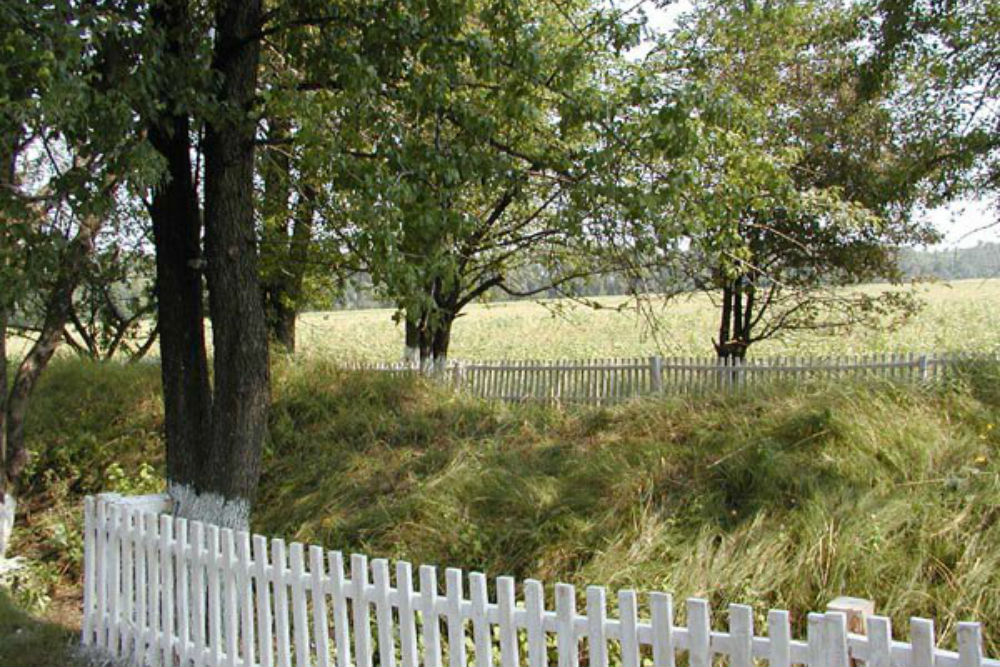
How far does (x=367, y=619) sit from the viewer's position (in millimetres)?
4660

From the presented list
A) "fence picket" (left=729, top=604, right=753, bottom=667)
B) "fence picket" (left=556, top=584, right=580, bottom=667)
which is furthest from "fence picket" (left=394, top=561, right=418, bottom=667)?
"fence picket" (left=729, top=604, right=753, bottom=667)

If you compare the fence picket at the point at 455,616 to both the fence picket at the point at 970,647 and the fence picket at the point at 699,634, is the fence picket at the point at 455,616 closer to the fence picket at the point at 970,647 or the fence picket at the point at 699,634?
the fence picket at the point at 699,634

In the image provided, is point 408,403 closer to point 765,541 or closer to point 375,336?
point 765,541

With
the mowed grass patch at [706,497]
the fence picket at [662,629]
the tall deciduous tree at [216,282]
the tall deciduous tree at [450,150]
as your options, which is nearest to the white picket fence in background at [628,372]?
the mowed grass patch at [706,497]

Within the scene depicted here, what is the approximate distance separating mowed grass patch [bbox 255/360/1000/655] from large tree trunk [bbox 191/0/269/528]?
3.37 feet

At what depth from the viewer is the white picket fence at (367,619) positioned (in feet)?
10.9

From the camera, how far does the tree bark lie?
746cm

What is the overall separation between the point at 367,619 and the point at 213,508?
3138 mm

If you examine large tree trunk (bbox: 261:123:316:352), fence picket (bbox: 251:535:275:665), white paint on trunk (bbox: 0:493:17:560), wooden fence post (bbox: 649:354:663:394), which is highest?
large tree trunk (bbox: 261:123:316:352)

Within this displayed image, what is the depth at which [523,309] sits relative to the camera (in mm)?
58562

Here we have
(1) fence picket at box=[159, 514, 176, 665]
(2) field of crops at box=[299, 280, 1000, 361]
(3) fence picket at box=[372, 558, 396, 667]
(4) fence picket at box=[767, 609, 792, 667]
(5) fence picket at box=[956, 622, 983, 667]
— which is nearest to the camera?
(5) fence picket at box=[956, 622, 983, 667]

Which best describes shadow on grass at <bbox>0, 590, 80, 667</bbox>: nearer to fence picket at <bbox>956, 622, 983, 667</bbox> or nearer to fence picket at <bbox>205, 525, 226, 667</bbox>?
fence picket at <bbox>205, 525, 226, 667</bbox>

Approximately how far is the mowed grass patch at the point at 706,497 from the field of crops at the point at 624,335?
4571 mm

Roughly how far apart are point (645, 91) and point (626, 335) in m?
27.3
